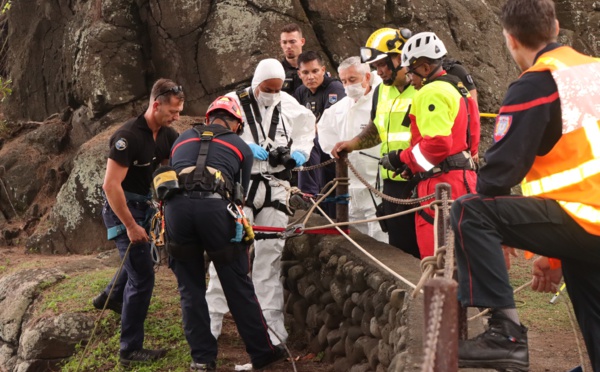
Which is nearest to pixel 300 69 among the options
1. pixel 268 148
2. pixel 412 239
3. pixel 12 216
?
pixel 268 148

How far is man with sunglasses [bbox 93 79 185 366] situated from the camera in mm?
6590

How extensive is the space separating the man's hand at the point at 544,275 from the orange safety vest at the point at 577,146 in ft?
2.41

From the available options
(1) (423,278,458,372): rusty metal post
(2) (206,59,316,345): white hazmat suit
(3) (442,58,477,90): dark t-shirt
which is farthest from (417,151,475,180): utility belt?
(1) (423,278,458,372): rusty metal post

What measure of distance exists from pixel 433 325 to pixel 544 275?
5.34ft

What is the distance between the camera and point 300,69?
9000 mm

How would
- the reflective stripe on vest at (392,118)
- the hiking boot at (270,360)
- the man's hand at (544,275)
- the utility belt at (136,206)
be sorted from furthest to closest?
the utility belt at (136,206)
the hiking boot at (270,360)
the reflective stripe on vest at (392,118)
the man's hand at (544,275)

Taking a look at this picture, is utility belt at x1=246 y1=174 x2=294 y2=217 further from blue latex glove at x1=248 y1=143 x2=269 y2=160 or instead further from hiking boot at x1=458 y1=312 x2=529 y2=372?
hiking boot at x1=458 y1=312 x2=529 y2=372

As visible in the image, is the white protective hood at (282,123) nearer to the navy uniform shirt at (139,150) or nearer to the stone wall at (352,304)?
the navy uniform shirt at (139,150)

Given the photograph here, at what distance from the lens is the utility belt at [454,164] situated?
5770 mm

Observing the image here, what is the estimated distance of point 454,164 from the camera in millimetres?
5770

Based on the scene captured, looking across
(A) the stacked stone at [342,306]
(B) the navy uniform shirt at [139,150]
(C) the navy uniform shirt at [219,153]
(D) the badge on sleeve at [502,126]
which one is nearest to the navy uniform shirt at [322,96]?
(A) the stacked stone at [342,306]

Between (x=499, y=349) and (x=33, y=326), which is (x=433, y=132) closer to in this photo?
(x=499, y=349)

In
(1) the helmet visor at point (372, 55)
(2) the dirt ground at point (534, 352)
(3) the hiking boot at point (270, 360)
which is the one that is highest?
(1) the helmet visor at point (372, 55)

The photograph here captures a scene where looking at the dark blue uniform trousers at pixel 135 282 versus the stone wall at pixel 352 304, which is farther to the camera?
the dark blue uniform trousers at pixel 135 282
